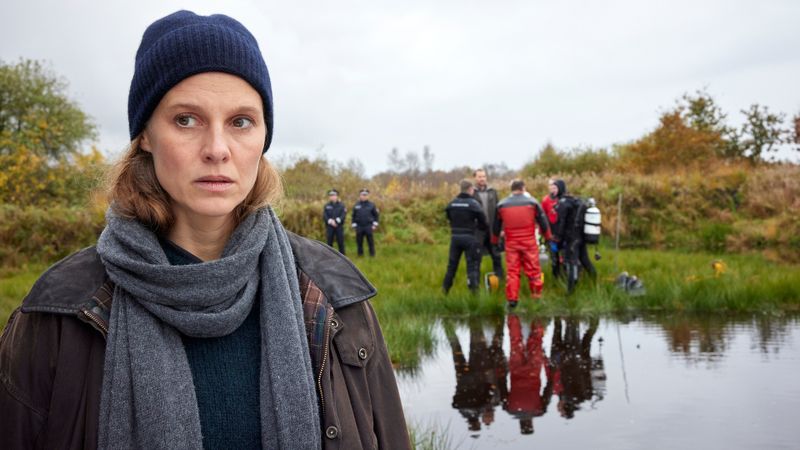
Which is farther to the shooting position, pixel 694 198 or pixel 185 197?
pixel 694 198

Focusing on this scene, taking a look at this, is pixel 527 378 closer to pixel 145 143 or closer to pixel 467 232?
pixel 467 232

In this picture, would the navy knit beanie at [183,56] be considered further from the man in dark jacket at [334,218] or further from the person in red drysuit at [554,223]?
the man in dark jacket at [334,218]

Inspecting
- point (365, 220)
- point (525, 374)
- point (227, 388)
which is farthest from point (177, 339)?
point (365, 220)

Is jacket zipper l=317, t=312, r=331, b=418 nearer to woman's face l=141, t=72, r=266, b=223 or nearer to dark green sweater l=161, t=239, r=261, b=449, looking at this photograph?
dark green sweater l=161, t=239, r=261, b=449

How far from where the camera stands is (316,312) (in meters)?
1.94

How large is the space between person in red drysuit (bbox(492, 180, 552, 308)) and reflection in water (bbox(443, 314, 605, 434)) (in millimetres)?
1212

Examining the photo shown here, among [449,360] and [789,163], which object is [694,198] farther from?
[449,360]

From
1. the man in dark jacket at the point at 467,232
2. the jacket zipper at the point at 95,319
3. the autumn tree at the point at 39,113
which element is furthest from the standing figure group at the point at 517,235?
the autumn tree at the point at 39,113

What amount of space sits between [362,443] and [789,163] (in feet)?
86.4

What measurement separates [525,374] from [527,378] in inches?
6.2

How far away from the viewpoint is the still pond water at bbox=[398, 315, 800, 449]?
5.29m

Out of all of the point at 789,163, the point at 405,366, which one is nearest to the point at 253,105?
the point at 405,366

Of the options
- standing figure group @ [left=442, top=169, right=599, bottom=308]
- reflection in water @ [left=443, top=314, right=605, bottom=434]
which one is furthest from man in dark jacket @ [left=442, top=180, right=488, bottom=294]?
reflection in water @ [left=443, top=314, right=605, bottom=434]

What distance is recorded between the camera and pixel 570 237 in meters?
11.7
